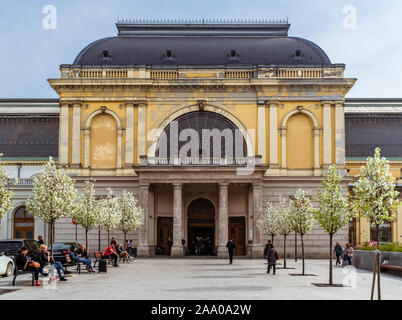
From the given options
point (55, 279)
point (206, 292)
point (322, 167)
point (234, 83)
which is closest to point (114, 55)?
point (234, 83)

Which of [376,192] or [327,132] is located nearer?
[376,192]

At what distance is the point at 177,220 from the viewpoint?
58.2 m

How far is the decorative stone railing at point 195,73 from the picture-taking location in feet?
209

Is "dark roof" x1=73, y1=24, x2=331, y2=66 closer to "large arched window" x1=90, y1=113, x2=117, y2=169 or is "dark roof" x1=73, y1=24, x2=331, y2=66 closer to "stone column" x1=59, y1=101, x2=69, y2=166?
"stone column" x1=59, y1=101, x2=69, y2=166

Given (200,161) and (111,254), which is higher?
(200,161)

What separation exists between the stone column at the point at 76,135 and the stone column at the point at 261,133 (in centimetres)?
1671

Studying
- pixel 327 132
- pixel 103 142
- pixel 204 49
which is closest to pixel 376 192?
pixel 327 132

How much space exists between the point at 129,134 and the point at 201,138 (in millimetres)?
6729

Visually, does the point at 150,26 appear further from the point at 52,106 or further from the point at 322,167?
the point at 322,167

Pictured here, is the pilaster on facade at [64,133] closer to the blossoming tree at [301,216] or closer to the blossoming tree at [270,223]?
the blossoming tree at [270,223]

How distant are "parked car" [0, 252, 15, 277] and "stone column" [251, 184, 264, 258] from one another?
26.2m

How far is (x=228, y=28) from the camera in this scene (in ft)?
228

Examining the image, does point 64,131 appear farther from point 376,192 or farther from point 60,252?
point 376,192
